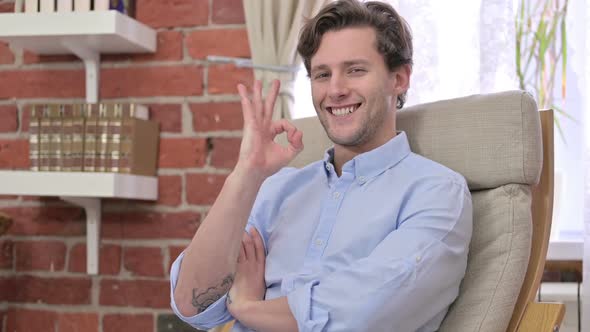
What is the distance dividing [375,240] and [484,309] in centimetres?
21

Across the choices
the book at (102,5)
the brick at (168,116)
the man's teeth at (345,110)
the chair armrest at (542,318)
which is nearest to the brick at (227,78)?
the brick at (168,116)

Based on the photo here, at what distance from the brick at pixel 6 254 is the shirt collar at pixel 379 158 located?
1.30 m

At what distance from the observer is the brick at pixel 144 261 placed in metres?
2.20

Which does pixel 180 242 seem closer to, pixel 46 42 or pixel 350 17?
pixel 46 42

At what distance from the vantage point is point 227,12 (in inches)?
86.1

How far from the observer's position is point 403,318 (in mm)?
1188

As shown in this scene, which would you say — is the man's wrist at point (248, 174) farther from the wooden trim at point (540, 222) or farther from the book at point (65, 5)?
the book at point (65, 5)

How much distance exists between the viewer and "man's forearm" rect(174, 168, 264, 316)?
1323mm

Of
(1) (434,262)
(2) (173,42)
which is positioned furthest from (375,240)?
(2) (173,42)

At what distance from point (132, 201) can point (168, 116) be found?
27cm

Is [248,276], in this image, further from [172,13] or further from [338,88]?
[172,13]

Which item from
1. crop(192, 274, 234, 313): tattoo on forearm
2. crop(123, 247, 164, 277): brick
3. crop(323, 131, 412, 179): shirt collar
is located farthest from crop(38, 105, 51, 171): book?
crop(323, 131, 412, 179): shirt collar

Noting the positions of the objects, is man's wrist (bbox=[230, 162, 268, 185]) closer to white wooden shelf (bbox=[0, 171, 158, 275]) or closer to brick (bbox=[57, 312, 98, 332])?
white wooden shelf (bbox=[0, 171, 158, 275])

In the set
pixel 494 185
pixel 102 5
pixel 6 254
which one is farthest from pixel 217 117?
pixel 494 185
